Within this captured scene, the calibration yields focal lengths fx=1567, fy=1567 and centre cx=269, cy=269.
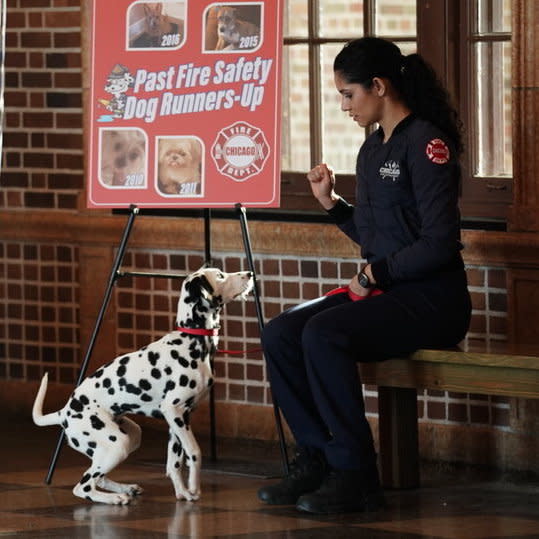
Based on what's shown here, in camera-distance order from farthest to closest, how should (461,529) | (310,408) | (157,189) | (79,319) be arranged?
(79,319), (157,189), (310,408), (461,529)

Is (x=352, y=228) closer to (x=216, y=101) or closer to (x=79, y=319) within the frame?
(x=216, y=101)

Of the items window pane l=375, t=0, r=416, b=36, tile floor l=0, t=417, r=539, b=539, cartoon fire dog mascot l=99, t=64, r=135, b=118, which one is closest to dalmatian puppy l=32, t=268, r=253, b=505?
tile floor l=0, t=417, r=539, b=539

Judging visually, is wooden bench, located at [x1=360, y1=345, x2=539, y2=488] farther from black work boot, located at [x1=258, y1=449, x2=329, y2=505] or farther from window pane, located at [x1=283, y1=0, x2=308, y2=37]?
window pane, located at [x1=283, y1=0, x2=308, y2=37]

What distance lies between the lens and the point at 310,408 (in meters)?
5.16

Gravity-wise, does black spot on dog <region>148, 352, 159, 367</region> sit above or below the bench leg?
above

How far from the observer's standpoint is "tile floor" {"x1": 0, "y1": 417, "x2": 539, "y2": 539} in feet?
15.8

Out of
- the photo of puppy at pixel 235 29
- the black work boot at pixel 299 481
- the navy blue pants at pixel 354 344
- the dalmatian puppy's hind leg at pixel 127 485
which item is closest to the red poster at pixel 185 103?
the photo of puppy at pixel 235 29

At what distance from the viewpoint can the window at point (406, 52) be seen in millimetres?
5676

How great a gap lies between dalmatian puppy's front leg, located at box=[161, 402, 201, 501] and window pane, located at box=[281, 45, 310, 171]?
142cm

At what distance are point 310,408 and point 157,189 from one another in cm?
98

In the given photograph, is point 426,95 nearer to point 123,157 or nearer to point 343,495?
point 123,157

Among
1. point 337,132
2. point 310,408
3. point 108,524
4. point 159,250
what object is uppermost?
point 337,132

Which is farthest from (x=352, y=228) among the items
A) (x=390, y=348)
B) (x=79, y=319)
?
(x=79, y=319)

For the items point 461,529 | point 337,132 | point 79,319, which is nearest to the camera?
point 461,529
